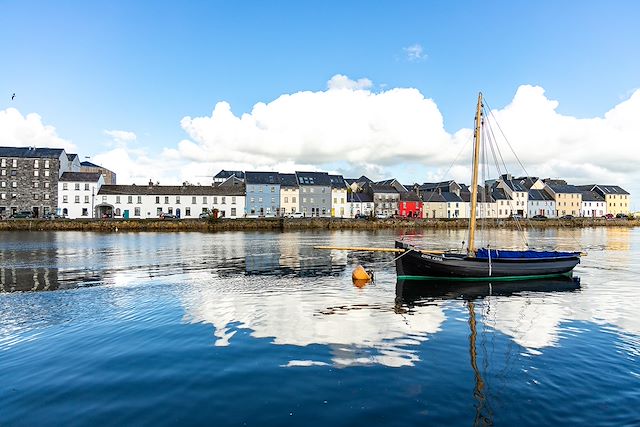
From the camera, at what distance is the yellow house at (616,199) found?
15350 centimetres

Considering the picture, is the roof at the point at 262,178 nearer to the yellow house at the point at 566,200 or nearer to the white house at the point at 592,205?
the yellow house at the point at 566,200

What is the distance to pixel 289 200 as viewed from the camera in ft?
384

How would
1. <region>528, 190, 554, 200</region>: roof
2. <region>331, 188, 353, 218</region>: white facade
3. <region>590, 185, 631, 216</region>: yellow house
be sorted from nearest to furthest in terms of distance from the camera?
<region>331, 188, 353, 218</region>: white facade, <region>528, 190, 554, 200</region>: roof, <region>590, 185, 631, 216</region>: yellow house

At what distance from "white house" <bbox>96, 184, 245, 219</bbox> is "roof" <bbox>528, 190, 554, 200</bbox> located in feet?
325

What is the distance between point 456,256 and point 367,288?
635 centimetres

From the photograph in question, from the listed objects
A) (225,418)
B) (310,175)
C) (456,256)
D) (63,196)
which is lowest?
(225,418)

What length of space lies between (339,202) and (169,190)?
46939mm

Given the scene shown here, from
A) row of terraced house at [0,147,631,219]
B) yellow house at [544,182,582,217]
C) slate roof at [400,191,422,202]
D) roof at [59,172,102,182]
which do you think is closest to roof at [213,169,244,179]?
row of terraced house at [0,147,631,219]

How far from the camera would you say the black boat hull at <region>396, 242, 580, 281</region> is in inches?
977

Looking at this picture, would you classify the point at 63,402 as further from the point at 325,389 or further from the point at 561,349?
the point at 561,349

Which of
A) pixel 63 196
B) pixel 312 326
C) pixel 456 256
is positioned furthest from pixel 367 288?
pixel 63 196

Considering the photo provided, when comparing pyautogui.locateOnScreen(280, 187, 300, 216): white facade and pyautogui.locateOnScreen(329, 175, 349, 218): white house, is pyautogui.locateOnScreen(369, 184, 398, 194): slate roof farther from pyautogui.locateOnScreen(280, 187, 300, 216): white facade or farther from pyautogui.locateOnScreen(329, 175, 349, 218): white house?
pyautogui.locateOnScreen(280, 187, 300, 216): white facade

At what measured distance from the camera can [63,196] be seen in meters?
98.4

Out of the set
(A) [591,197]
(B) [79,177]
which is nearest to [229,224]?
(B) [79,177]
